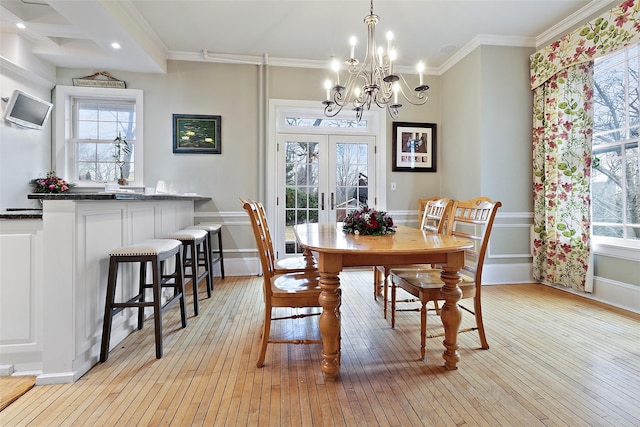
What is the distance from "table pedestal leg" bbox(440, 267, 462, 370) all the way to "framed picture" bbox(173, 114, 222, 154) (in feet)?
11.0

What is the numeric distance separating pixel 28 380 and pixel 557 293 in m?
4.40

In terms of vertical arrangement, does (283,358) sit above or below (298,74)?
below

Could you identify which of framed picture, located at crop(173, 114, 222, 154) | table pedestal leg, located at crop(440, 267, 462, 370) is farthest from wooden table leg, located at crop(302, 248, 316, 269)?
framed picture, located at crop(173, 114, 222, 154)

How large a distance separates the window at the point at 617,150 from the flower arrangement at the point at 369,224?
242 centimetres

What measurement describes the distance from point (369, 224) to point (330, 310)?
69 cm

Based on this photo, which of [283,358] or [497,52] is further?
[497,52]

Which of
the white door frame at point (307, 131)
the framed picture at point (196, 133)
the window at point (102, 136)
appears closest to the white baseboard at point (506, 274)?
the white door frame at point (307, 131)

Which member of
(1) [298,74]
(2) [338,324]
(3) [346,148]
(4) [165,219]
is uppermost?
(1) [298,74]

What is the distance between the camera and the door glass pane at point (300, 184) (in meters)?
4.30

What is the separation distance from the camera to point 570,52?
122 inches

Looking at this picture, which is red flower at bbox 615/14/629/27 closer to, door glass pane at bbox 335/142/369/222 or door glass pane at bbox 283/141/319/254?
door glass pane at bbox 335/142/369/222

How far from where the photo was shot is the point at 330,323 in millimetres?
1630

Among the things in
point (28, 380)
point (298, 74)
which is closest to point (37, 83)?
point (298, 74)

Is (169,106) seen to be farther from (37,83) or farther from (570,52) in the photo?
(570,52)
